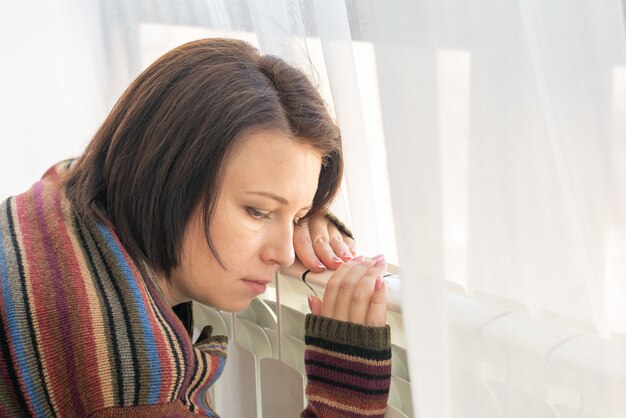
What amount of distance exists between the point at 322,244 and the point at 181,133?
0.74 ft

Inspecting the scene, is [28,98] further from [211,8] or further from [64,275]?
[64,275]

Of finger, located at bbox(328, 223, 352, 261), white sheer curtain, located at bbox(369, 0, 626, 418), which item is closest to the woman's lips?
finger, located at bbox(328, 223, 352, 261)

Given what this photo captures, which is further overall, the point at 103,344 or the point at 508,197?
the point at 103,344

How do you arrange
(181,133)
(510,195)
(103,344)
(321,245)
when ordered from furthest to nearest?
(321,245), (181,133), (103,344), (510,195)

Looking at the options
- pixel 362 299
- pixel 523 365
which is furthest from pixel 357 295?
pixel 523 365

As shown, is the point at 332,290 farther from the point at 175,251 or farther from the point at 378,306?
the point at 175,251

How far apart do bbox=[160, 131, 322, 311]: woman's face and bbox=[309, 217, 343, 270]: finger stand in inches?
2.3

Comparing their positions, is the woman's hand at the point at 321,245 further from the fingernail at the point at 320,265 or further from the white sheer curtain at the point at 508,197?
the white sheer curtain at the point at 508,197

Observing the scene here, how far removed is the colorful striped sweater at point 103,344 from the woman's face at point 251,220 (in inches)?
2.7

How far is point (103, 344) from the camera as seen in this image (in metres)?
0.82

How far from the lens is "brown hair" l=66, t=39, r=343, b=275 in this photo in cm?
92

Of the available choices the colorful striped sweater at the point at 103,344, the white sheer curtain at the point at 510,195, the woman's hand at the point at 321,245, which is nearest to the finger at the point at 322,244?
the woman's hand at the point at 321,245

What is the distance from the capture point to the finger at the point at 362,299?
891 mm

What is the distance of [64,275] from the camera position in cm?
86
